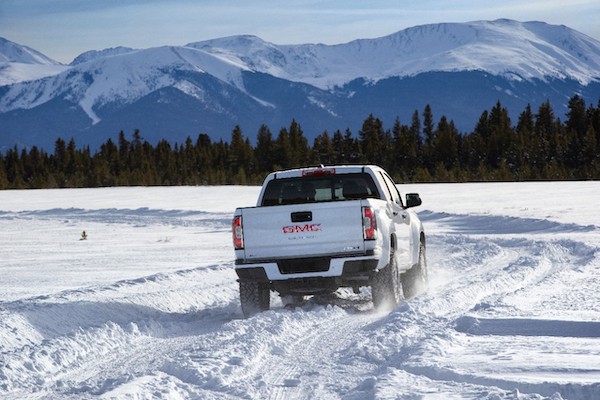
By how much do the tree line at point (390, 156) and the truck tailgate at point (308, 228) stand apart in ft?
310

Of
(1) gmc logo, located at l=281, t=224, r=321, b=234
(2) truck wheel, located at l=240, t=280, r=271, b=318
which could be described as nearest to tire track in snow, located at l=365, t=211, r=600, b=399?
(1) gmc logo, located at l=281, t=224, r=321, b=234

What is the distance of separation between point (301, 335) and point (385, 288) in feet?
7.21

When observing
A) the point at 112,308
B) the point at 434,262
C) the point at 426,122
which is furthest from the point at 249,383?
the point at 426,122

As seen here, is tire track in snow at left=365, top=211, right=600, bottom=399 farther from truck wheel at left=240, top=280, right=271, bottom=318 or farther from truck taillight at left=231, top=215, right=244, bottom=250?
truck taillight at left=231, top=215, right=244, bottom=250

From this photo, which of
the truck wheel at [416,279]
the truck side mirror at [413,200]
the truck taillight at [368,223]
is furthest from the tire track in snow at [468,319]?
the truck side mirror at [413,200]

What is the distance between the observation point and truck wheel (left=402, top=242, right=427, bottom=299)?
13.0m

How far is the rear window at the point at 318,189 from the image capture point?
12039mm

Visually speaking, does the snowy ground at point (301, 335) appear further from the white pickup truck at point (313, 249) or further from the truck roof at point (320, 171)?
the truck roof at point (320, 171)

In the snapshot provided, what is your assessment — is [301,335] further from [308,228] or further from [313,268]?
[308,228]

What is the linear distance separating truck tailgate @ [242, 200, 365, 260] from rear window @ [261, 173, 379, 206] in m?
1.07

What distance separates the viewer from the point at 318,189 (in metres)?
12.2

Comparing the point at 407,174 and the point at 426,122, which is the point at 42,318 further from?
the point at 426,122

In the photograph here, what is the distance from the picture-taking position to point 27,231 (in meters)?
31.7

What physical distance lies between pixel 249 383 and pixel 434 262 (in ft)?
38.0
